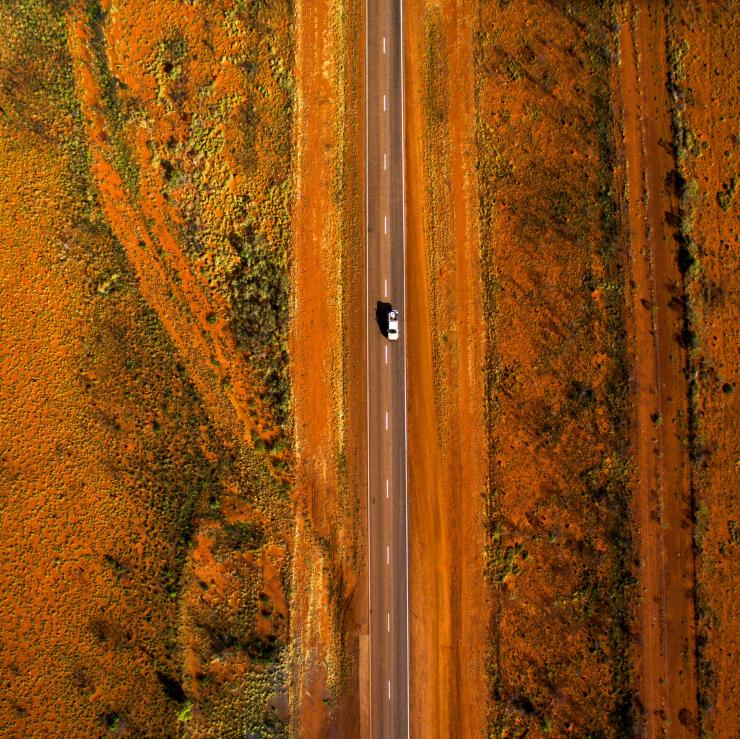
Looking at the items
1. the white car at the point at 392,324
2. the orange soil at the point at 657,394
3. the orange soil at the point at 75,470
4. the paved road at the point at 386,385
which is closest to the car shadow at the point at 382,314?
the paved road at the point at 386,385

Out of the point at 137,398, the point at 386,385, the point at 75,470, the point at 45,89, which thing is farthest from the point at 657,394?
the point at 45,89

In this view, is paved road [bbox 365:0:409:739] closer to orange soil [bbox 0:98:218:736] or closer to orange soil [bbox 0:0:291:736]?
orange soil [bbox 0:0:291:736]

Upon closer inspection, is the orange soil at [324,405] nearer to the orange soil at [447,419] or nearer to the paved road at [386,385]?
the paved road at [386,385]

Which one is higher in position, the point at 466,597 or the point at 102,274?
the point at 102,274

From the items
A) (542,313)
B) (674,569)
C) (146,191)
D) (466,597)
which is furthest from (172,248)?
(674,569)

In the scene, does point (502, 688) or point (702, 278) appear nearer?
point (502, 688)

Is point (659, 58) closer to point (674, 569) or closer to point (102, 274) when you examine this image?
point (674, 569)

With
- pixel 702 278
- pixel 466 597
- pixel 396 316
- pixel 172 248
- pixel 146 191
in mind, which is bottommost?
pixel 466 597
